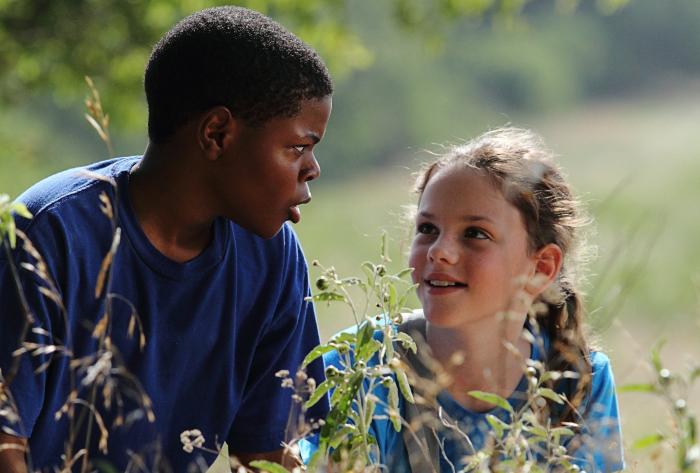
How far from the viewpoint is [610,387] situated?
3.26 m

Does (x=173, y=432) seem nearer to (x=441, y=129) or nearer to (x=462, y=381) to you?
(x=462, y=381)

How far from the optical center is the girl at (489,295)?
3.14 m

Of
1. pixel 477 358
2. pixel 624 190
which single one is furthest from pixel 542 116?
pixel 477 358

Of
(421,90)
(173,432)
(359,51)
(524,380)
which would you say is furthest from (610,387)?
(421,90)

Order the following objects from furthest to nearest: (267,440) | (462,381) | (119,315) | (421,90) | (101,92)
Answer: (421,90) < (101,92) < (462,381) < (267,440) < (119,315)

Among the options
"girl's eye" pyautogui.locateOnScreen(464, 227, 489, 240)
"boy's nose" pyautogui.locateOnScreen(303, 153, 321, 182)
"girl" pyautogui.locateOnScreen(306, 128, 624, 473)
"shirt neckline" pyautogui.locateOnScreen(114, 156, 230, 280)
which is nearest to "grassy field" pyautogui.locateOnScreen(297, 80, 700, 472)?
"girl" pyautogui.locateOnScreen(306, 128, 624, 473)

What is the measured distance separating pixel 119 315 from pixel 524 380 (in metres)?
1.20

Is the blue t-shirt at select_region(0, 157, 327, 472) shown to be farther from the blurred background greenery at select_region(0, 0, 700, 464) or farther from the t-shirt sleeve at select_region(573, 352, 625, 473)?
the blurred background greenery at select_region(0, 0, 700, 464)

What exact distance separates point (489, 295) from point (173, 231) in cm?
90

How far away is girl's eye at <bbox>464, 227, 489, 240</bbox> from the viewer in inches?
129

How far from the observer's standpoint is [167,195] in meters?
2.75

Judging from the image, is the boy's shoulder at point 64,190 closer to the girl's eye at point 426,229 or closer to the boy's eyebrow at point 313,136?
the boy's eyebrow at point 313,136

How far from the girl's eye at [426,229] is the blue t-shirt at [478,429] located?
11.7 inches

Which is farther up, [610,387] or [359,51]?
[359,51]
